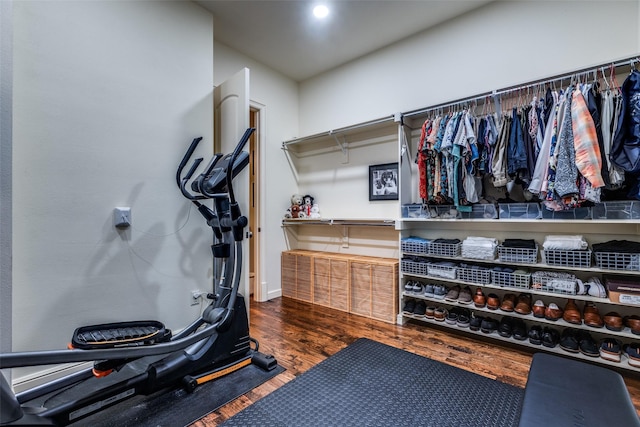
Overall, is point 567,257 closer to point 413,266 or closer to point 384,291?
point 413,266

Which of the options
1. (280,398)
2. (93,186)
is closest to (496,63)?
(280,398)

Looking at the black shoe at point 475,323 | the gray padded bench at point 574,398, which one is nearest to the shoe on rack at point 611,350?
the black shoe at point 475,323

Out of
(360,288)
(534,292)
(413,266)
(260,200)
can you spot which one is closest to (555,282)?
(534,292)

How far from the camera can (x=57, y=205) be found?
1875 millimetres

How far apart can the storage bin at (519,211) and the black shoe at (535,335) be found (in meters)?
0.91

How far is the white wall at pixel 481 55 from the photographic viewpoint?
2.24m

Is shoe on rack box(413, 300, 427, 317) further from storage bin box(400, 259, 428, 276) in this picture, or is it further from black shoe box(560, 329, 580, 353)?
black shoe box(560, 329, 580, 353)

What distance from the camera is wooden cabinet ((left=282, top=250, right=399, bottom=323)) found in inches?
118

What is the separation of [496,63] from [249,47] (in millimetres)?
2634

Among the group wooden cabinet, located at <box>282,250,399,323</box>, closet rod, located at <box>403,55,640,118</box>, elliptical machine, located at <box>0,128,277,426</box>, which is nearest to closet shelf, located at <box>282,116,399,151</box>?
closet rod, located at <box>403,55,640,118</box>

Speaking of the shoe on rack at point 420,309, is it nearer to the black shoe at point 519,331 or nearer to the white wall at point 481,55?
the black shoe at point 519,331

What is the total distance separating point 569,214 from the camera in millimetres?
2088

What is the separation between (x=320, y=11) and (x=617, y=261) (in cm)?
315

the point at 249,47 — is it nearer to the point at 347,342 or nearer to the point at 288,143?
the point at 288,143
